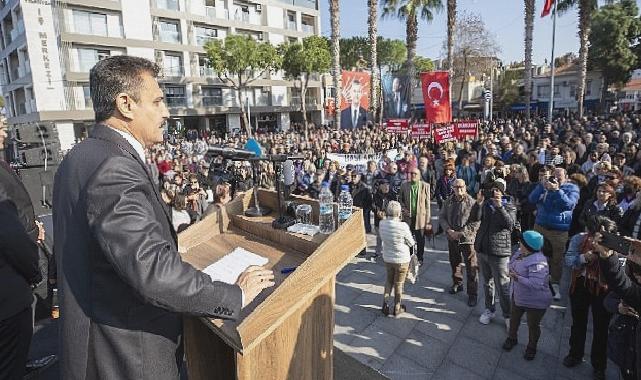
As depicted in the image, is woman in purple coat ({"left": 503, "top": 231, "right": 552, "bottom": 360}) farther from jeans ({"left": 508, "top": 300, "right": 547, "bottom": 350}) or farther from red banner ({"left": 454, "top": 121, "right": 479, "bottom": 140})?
red banner ({"left": 454, "top": 121, "right": 479, "bottom": 140})

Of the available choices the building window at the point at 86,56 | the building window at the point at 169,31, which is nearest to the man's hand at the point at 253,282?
the building window at the point at 86,56

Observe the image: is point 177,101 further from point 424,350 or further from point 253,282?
point 253,282

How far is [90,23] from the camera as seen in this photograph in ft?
95.3

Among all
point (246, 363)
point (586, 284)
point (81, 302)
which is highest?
point (81, 302)

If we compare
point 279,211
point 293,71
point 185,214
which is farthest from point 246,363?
point 293,71

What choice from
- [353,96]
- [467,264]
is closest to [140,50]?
[353,96]

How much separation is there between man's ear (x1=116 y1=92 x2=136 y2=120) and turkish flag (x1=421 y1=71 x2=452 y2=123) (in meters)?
11.5

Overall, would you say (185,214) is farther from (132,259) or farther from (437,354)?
(132,259)

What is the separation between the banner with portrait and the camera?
70.5 ft

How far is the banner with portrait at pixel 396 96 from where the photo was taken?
21500 millimetres

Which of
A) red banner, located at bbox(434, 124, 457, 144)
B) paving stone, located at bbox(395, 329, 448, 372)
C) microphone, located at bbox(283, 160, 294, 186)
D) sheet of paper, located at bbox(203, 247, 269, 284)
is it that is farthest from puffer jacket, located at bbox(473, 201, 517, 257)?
red banner, located at bbox(434, 124, 457, 144)

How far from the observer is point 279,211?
2.88 meters

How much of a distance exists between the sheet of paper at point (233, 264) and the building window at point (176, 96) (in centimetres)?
3535

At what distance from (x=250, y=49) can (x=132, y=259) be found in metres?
33.7
